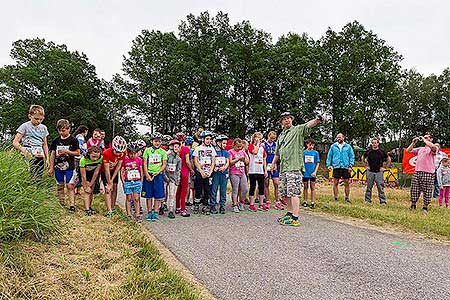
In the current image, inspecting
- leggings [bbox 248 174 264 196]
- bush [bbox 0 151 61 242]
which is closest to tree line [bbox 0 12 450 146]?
leggings [bbox 248 174 264 196]

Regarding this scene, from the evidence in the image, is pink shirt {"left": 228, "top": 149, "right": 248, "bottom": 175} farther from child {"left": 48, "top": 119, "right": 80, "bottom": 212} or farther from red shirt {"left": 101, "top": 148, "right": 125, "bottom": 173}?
child {"left": 48, "top": 119, "right": 80, "bottom": 212}

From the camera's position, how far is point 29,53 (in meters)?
42.1

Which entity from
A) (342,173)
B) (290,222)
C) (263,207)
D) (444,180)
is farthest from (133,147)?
(444,180)

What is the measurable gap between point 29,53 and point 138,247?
44.4 meters

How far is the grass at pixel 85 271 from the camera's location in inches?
116

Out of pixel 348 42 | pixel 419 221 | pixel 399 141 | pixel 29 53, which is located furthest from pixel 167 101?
pixel 419 221

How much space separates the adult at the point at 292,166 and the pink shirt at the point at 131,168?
2.65 metres

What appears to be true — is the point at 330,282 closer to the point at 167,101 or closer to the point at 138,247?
the point at 138,247

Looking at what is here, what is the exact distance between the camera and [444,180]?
10.7 metres

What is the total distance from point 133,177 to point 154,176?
1.55 feet

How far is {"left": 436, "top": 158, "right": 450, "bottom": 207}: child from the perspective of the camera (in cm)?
1070

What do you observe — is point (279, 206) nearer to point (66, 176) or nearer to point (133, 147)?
point (133, 147)

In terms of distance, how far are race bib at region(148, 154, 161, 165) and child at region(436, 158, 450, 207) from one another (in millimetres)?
8146

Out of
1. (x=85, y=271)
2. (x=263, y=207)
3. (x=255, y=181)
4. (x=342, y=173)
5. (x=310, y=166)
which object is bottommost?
(x=263, y=207)
